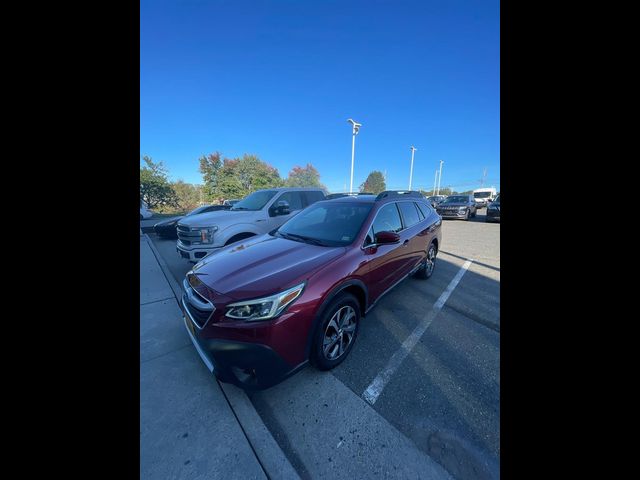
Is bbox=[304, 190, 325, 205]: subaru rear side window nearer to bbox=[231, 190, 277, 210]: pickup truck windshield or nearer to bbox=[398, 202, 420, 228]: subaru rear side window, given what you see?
bbox=[231, 190, 277, 210]: pickup truck windshield

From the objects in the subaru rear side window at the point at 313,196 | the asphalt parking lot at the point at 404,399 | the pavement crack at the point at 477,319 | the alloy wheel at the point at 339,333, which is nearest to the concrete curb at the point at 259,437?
the asphalt parking lot at the point at 404,399

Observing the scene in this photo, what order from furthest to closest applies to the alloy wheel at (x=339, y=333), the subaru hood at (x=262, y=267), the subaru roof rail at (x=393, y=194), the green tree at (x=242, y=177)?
the green tree at (x=242, y=177) < the subaru roof rail at (x=393, y=194) < the alloy wheel at (x=339, y=333) < the subaru hood at (x=262, y=267)

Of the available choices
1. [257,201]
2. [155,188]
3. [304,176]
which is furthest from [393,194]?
[304,176]

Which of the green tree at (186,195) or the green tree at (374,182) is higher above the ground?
the green tree at (374,182)

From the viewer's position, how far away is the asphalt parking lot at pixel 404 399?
155cm

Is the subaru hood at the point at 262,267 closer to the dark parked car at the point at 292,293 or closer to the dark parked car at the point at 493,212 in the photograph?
the dark parked car at the point at 292,293

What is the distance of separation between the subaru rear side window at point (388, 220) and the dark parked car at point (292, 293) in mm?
18

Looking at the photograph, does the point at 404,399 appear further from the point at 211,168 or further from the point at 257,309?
the point at 211,168

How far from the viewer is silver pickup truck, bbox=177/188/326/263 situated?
4.74m

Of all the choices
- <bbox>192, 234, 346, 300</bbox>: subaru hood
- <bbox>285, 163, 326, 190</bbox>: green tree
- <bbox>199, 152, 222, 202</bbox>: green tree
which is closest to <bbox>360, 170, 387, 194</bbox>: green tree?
<bbox>285, 163, 326, 190</bbox>: green tree

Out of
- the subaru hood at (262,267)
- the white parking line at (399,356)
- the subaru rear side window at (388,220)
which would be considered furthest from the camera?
the subaru rear side window at (388,220)

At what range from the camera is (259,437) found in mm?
1675
